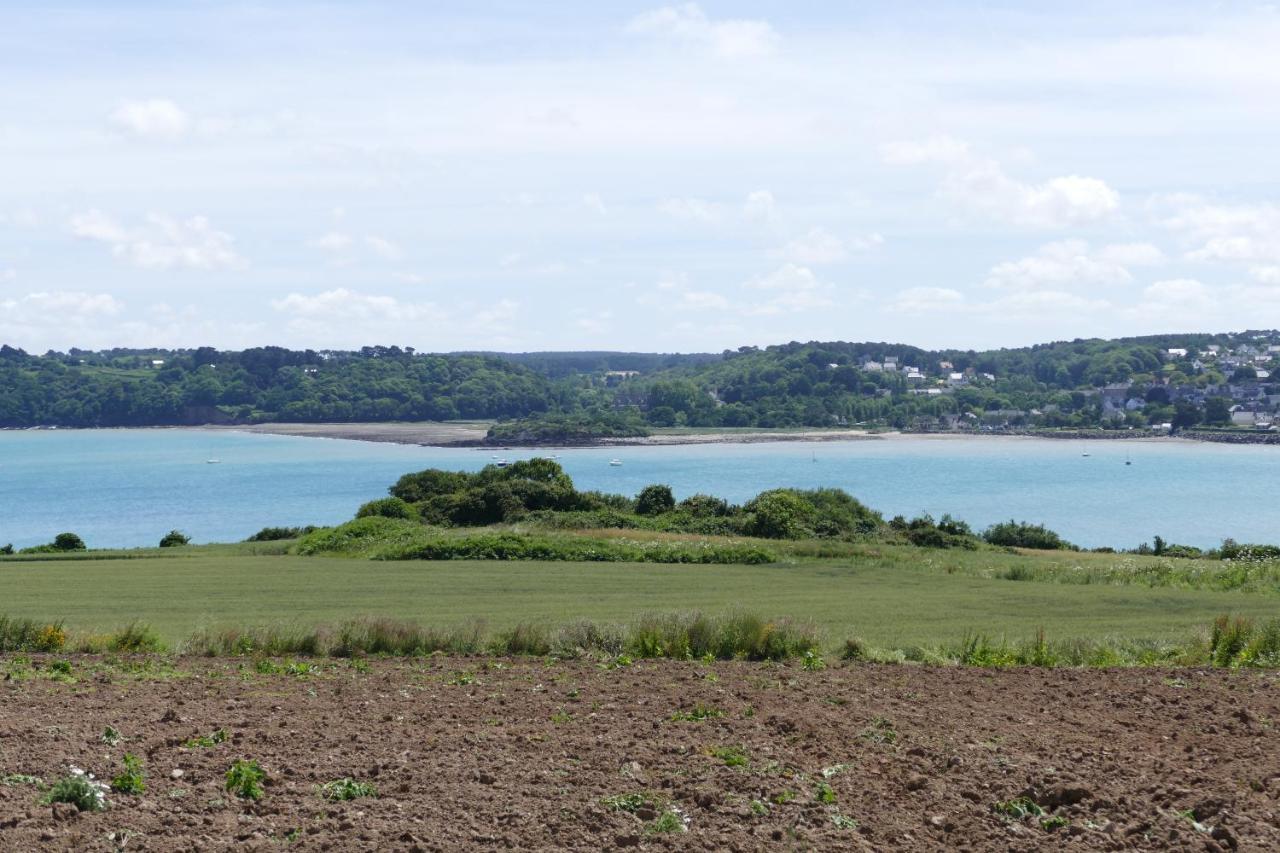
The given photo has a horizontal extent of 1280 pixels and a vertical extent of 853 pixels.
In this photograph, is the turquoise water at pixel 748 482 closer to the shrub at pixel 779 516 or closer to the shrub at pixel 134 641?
the shrub at pixel 779 516

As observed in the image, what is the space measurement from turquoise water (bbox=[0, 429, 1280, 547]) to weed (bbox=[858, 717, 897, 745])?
257ft

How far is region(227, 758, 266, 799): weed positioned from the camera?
10039mm

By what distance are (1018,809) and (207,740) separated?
7.11 meters

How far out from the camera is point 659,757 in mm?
11297

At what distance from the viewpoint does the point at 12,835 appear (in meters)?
8.79

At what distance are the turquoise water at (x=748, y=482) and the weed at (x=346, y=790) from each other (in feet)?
262

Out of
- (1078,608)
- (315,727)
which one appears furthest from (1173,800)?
(1078,608)

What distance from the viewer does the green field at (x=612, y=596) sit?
79.8ft

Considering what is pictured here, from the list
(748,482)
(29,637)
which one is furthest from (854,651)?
(748,482)

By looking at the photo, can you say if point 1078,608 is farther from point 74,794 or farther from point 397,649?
point 74,794

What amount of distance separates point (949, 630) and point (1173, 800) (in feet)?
43.1

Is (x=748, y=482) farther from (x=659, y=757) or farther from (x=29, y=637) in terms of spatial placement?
(x=659, y=757)

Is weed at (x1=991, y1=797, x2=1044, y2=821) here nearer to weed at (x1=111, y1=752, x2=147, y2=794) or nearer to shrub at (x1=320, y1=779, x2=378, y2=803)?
shrub at (x1=320, y1=779, x2=378, y2=803)

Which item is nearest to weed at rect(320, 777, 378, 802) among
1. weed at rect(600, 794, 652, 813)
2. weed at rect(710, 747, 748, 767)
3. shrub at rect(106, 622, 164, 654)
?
weed at rect(600, 794, 652, 813)
